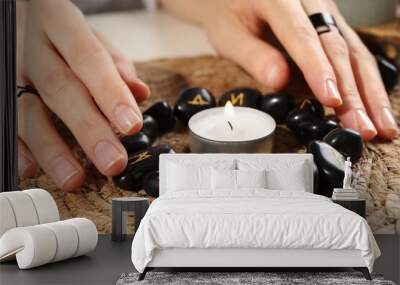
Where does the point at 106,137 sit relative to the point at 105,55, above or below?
below

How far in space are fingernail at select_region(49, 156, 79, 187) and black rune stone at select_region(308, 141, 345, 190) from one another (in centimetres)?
127

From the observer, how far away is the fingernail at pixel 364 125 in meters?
3.98

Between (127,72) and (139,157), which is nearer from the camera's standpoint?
(139,157)

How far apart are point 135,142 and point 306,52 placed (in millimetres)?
1007

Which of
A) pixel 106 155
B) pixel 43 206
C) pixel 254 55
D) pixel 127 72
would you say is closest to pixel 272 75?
pixel 254 55

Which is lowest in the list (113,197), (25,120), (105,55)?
(113,197)

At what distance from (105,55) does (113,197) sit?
0.77 m

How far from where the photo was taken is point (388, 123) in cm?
402

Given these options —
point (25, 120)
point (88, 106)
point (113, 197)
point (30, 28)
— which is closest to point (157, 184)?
point (113, 197)

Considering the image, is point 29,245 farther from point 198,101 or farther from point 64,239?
point 198,101

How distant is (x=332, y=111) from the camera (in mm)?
4039

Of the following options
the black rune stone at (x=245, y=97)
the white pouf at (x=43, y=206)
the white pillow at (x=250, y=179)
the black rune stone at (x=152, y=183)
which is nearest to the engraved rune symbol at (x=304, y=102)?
the black rune stone at (x=245, y=97)

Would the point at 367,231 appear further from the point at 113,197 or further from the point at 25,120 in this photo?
the point at 25,120

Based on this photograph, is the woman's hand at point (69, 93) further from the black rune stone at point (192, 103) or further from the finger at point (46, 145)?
the black rune stone at point (192, 103)
